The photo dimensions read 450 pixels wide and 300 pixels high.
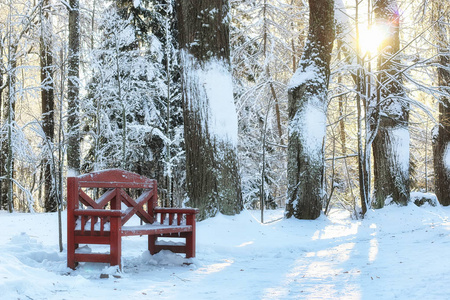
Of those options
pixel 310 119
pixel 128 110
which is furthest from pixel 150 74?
pixel 310 119

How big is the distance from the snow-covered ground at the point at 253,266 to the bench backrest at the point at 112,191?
595 mm

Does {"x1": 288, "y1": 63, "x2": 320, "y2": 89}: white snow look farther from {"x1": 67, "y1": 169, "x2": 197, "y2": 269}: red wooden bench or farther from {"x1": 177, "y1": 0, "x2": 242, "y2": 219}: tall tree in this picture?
{"x1": 67, "y1": 169, "x2": 197, "y2": 269}: red wooden bench

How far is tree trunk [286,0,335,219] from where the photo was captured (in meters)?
8.69

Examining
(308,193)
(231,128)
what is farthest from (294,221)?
(231,128)

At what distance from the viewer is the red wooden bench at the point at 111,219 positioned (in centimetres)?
444

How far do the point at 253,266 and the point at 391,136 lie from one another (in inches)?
285

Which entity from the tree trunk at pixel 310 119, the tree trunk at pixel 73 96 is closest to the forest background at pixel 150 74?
the tree trunk at pixel 73 96

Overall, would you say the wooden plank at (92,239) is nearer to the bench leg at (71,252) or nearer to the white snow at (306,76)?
the bench leg at (71,252)

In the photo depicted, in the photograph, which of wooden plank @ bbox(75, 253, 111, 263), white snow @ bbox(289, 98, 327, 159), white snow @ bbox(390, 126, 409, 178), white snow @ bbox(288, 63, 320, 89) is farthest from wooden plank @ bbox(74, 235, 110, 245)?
white snow @ bbox(390, 126, 409, 178)

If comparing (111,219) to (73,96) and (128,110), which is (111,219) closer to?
(73,96)

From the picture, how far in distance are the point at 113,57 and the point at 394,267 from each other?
1127cm

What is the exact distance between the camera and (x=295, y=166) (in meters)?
8.84

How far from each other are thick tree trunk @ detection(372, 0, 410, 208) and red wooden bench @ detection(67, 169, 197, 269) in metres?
7.05

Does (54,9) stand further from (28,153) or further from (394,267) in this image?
(394,267)
